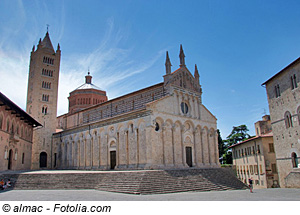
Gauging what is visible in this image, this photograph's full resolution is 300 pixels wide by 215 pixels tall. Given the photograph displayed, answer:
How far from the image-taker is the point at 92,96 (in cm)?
4338

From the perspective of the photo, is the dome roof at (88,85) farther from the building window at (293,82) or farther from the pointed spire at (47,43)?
the building window at (293,82)

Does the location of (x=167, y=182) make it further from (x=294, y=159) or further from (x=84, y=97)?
(x=84, y=97)

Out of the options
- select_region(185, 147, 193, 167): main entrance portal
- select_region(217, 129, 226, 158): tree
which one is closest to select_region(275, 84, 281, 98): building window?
select_region(185, 147, 193, 167): main entrance portal

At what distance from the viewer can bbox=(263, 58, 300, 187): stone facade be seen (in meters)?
21.9

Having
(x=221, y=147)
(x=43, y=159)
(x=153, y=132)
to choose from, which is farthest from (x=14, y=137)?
(x=221, y=147)

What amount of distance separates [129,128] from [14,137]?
12923mm

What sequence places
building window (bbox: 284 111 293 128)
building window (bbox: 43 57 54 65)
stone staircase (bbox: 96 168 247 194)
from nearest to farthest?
stone staircase (bbox: 96 168 247 194) < building window (bbox: 284 111 293 128) < building window (bbox: 43 57 54 65)

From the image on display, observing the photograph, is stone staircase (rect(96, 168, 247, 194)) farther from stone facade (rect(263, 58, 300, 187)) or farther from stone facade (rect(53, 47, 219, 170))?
stone facade (rect(263, 58, 300, 187))

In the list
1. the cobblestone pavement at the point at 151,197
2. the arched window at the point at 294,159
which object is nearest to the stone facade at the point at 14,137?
the cobblestone pavement at the point at 151,197

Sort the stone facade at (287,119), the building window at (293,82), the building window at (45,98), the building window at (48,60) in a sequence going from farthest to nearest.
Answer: the building window at (48,60), the building window at (45,98), the building window at (293,82), the stone facade at (287,119)

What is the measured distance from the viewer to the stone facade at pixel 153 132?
25.0 m

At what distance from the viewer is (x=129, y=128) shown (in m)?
26.4

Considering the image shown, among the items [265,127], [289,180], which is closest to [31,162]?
[289,180]
